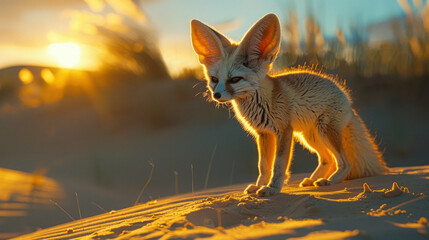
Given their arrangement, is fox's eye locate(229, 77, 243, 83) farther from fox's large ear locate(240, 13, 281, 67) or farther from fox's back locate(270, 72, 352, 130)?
fox's back locate(270, 72, 352, 130)

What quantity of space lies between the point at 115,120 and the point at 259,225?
9.16 metres

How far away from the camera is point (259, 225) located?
7.20 feet

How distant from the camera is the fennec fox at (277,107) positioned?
133 inches

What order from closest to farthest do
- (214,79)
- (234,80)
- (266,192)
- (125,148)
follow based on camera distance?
1. (266,192)
2. (234,80)
3. (214,79)
4. (125,148)

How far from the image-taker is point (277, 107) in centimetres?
353

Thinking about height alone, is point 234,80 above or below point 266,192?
above

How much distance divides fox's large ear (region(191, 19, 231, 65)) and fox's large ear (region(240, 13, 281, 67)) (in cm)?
21

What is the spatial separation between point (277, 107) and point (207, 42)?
84 centimetres

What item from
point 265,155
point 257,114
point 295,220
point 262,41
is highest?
point 262,41

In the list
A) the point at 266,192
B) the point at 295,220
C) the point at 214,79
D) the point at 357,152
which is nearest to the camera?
the point at 295,220

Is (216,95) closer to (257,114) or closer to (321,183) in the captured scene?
(257,114)

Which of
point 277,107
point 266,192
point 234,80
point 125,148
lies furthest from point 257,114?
point 125,148

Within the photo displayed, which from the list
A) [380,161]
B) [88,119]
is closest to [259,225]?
[380,161]

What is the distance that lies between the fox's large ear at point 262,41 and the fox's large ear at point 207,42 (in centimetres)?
21
